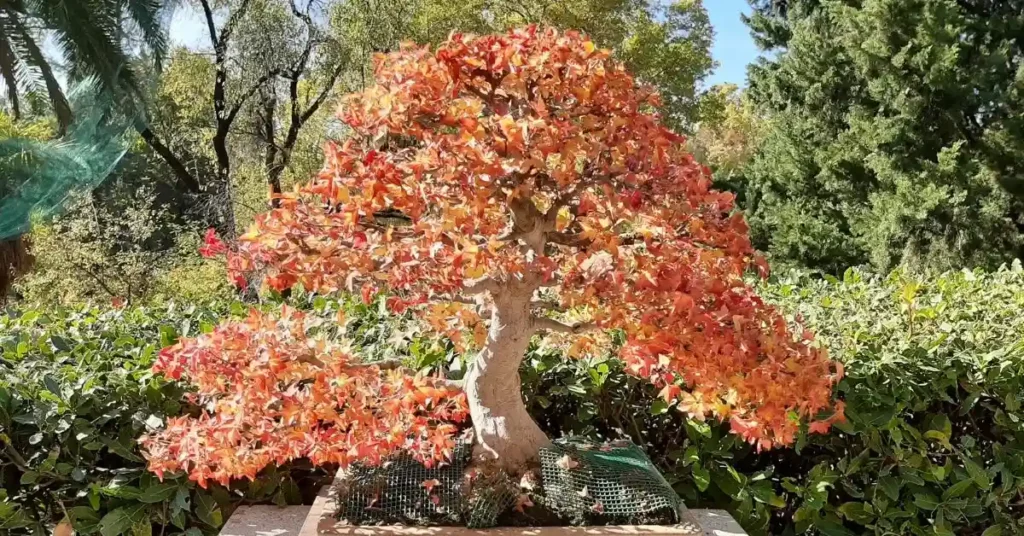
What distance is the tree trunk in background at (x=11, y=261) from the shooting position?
8406 mm

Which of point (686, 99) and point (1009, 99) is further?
point (686, 99)

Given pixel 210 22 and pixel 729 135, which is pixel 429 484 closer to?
pixel 210 22

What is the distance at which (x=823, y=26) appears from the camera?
10.2 m

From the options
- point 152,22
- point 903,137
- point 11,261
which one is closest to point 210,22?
point 11,261

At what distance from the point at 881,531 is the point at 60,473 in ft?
6.49

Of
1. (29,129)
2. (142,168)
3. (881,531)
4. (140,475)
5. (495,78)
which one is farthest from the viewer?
(29,129)

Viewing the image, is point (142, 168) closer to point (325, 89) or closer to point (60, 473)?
point (325, 89)

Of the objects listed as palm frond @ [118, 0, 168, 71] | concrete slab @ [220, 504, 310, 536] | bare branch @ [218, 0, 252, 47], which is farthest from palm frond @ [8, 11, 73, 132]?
concrete slab @ [220, 504, 310, 536]

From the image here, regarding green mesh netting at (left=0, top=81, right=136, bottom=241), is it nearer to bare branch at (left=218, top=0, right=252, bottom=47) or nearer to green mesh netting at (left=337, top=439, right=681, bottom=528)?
bare branch at (left=218, top=0, right=252, bottom=47)

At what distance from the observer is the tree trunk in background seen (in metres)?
8.41

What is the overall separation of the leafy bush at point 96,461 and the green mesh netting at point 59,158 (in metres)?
5.55

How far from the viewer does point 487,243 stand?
118 cm

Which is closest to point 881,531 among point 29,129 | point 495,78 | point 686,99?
point 495,78

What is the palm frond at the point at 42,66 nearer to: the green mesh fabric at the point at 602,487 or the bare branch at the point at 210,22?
the bare branch at the point at 210,22
